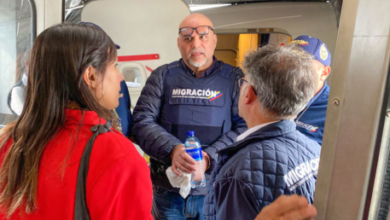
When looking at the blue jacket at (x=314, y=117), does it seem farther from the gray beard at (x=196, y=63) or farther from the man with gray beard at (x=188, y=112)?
the gray beard at (x=196, y=63)

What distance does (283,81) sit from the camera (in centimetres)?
112

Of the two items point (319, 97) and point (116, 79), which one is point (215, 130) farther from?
point (116, 79)

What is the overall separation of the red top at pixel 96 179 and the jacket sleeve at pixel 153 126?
985 millimetres

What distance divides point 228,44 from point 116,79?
20.1ft

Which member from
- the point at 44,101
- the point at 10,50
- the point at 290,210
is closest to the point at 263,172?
the point at 290,210

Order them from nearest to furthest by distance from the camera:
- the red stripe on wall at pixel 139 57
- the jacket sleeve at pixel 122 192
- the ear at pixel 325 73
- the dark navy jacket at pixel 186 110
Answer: the jacket sleeve at pixel 122 192, the ear at pixel 325 73, the dark navy jacket at pixel 186 110, the red stripe on wall at pixel 139 57

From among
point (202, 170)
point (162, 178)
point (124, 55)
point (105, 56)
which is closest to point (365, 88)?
point (105, 56)

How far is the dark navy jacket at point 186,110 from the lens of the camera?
1.98 m

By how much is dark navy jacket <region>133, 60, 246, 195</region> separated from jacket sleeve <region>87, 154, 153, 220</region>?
3.45 ft

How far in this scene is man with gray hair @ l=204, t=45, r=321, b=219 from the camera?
3.30ft

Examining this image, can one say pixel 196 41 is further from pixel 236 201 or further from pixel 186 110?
pixel 236 201

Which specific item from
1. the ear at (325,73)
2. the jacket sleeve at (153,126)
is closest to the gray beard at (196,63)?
the jacket sleeve at (153,126)

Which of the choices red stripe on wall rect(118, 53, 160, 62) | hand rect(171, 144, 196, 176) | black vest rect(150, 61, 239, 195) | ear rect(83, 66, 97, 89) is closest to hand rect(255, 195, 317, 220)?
ear rect(83, 66, 97, 89)

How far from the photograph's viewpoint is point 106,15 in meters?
3.42
